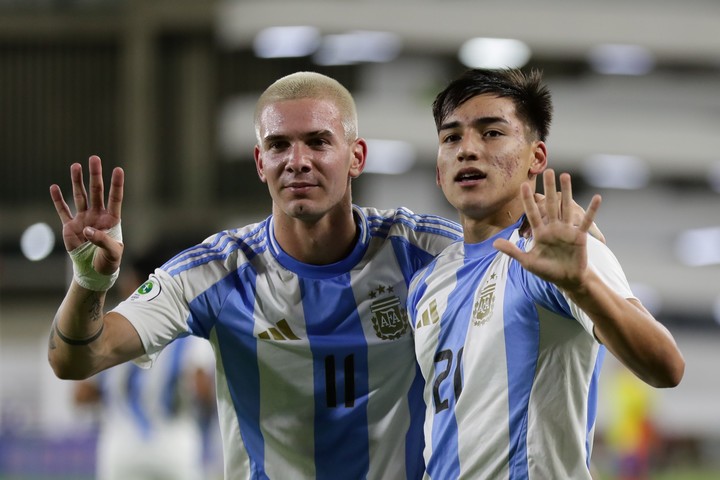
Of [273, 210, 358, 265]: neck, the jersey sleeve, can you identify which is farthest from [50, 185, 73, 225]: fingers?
[273, 210, 358, 265]: neck

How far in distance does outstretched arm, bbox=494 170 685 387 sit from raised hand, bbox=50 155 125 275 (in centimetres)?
133

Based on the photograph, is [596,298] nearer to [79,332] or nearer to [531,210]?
[531,210]

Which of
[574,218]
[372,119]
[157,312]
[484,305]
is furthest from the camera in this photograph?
[372,119]

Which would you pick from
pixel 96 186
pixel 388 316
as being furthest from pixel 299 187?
pixel 96 186

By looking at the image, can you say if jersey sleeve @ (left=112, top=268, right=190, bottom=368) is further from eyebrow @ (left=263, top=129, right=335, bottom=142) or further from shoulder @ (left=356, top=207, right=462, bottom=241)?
shoulder @ (left=356, top=207, right=462, bottom=241)

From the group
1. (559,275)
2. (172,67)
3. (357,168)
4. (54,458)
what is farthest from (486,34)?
(559,275)

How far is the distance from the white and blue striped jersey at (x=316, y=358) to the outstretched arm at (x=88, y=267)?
0.52m

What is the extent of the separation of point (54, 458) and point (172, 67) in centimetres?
1487

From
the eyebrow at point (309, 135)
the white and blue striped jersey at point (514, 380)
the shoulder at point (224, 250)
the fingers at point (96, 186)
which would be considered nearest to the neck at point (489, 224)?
the white and blue striped jersey at point (514, 380)

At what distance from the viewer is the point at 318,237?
409 centimetres

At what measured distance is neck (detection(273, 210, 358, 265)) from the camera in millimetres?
4074

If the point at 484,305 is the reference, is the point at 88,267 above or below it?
above

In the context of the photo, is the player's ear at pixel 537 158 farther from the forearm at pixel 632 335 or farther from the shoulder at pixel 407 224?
the forearm at pixel 632 335

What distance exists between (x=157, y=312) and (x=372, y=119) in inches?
727
